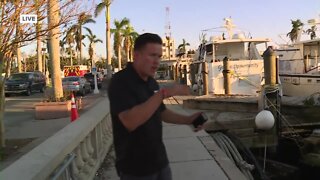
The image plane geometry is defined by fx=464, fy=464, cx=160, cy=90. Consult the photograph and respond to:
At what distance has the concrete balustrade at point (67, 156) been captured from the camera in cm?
371

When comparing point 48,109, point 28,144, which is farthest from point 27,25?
point 48,109

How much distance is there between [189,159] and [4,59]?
17.7 ft

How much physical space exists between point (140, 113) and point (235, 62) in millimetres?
18800

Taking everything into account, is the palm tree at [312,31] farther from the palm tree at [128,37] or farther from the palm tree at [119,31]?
the palm tree at [128,37]

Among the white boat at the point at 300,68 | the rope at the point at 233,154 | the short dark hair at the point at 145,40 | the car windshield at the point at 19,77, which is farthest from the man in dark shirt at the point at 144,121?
the car windshield at the point at 19,77

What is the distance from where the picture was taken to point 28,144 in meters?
12.1

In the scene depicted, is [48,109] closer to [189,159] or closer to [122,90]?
[189,159]

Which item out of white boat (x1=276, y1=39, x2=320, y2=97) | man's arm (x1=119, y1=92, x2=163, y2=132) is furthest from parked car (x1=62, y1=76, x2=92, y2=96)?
man's arm (x1=119, y1=92, x2=163, y2=132)

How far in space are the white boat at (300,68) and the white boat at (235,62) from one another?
1.40m

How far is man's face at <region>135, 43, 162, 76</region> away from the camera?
3266mm

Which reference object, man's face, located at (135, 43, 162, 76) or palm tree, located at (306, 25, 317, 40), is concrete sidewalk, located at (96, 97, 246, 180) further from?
palm tree, located at (306, 25, 317, 40)

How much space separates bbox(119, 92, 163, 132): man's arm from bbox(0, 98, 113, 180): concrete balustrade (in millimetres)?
923

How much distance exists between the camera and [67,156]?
4883 millimetres

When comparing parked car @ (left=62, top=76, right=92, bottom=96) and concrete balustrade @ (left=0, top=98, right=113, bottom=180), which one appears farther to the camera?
parked car @ (left=62, top=76, right=92, bottom=96)
